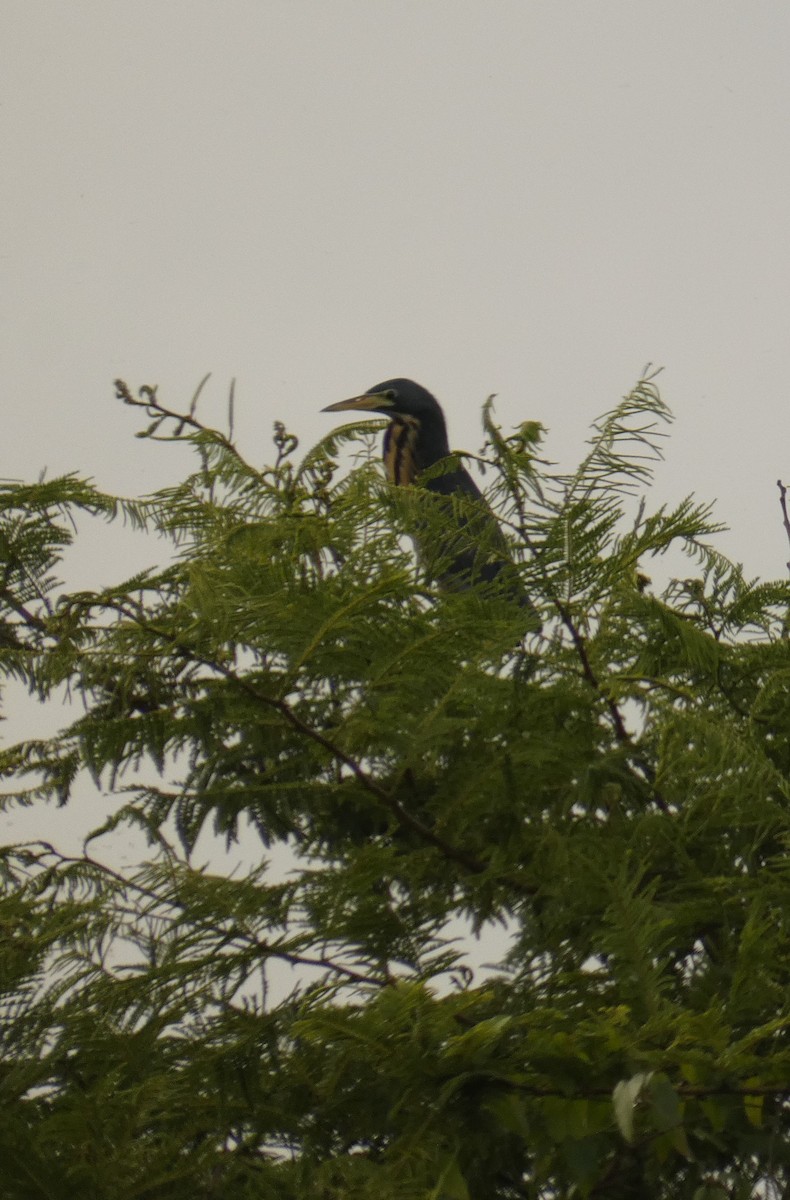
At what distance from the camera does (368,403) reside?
253 inches

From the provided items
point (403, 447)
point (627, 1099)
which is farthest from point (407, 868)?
point (403, 447)

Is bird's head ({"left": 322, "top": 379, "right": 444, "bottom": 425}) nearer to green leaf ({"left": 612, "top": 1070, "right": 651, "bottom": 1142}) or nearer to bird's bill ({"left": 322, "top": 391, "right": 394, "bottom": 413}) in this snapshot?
bird's bill ({"left": 322, "top": 391, "right": 394, "bottom": 413})

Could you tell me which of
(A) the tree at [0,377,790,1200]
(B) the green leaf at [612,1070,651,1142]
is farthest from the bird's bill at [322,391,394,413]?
(B) the green leaf at [612,1070,651,1142]

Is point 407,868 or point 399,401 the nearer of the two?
point 407,868

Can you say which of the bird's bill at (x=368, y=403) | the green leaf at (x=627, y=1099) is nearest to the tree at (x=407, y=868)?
the green leaf at (x=627, y=1099)

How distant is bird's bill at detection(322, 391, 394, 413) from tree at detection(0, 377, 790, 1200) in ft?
14.7

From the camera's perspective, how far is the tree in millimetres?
1209

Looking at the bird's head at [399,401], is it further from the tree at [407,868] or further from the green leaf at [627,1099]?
the green leaf at [627,1099]

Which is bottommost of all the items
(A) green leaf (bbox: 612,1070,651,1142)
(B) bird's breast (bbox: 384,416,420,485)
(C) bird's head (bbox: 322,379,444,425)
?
(A) green leaf (bbox: 612,1070,651,1142)

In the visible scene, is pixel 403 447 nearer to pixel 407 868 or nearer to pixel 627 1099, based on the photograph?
pixel 407 868

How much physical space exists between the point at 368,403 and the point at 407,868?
4953 mm

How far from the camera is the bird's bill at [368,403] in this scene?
6301 millimetres

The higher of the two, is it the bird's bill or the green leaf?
the bird's bill

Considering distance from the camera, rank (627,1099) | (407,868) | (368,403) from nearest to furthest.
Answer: (627,1099) < (407,868) < (368,403)
